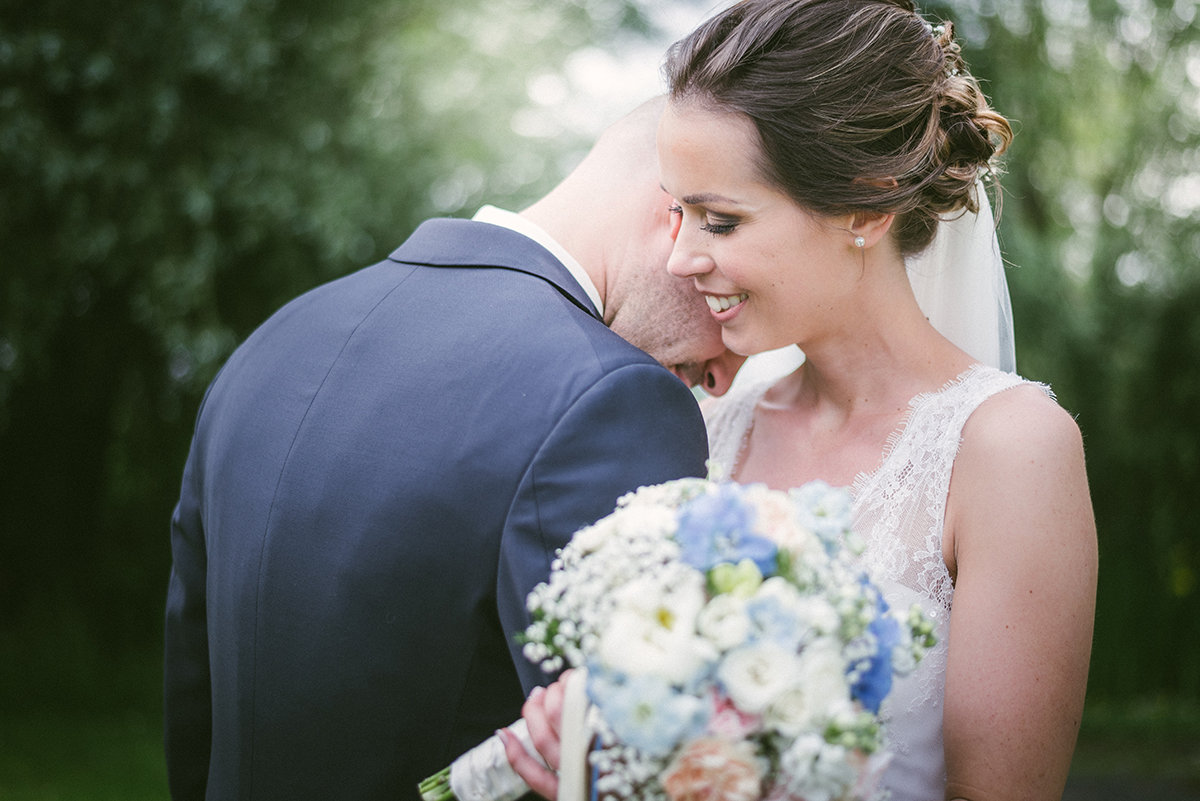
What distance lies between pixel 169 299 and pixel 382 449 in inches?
143

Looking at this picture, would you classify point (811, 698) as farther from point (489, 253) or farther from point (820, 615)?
point (489, 253)

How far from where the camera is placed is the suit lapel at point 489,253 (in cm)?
188

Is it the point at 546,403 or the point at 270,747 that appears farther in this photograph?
the point at 270,747

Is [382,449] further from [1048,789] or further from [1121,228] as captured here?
[1121,228]

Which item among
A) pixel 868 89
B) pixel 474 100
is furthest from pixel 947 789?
pixel 474 100

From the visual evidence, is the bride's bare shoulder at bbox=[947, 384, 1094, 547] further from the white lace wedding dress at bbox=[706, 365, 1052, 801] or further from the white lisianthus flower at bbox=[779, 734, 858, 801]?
the white lisianthus flower at bbox=[779, 734, 858, 801]

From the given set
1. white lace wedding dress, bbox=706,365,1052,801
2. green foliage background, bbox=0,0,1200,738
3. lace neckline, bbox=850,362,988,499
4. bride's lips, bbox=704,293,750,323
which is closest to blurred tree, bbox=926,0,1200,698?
green foliage background, bbox=0,0,1200,738

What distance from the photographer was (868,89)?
1994 millimetres

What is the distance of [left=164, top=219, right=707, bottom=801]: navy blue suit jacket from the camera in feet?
5.25

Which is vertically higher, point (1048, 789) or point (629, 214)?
point (629, 214)

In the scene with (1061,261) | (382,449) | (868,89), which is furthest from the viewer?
(1061,261)

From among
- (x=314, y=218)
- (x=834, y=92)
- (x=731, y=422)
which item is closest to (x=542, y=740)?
(x=834, y=92)

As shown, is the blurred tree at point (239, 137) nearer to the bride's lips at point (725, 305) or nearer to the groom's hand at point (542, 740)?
the bride's lips at point (725, 305)

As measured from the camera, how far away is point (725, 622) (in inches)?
46.4
